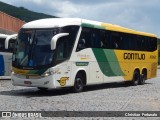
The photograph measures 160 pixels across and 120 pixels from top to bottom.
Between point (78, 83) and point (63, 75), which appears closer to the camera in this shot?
point (63, 75)

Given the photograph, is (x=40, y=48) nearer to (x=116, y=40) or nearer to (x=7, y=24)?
(x=116, y=40)

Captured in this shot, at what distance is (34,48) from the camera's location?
1647 centimetres

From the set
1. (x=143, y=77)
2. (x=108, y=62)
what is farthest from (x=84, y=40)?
(x=143, y=77)

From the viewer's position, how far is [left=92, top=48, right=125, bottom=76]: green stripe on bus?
19.7 metres

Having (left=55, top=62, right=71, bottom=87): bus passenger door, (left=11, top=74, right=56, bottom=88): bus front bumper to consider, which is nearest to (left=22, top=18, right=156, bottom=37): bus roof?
(left=55, top=62, right=71, bottom=87): bus passenger door

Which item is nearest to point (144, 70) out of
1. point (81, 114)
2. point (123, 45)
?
point (123, 45)

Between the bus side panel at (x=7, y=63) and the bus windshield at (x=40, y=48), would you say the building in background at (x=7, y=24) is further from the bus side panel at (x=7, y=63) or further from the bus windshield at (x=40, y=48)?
the bus windshield at (x=40, y=48)

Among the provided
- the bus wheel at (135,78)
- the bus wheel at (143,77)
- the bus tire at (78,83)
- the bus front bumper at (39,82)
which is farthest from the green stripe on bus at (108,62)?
the bus front bumper at (39,82)

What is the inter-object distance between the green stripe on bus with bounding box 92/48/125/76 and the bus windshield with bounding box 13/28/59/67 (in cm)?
317

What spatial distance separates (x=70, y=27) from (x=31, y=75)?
253 centimetres

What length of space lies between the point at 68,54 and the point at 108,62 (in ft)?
13.7

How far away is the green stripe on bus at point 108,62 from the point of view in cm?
1967

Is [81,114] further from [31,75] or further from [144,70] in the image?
[144,70]

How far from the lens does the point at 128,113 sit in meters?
11.4
